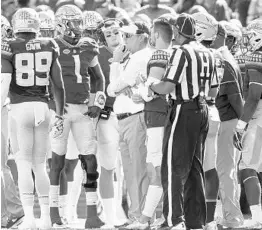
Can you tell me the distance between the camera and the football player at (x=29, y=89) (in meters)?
12.5

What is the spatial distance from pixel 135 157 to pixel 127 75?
874 millimetres

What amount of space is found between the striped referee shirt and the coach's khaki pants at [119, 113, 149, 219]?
→ 5.42 ft

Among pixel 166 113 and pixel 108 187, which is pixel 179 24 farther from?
pixel 108 187

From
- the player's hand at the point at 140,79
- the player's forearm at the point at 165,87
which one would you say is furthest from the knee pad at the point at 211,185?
the player's forearm at the point at 165,87

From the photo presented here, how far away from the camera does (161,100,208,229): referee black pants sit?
11.5 m

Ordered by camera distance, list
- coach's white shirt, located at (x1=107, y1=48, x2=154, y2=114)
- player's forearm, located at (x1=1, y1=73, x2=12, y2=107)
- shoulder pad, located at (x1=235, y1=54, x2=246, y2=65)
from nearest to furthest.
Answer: player's forearm, located at (x1=1, y1=73, x2=12, y2=107), coach's white shirt, located at (x1=107, y1=48, x2=154, y2=114), shoulder pad, located at (x1=235, y1=54, x2=246, y2=65)

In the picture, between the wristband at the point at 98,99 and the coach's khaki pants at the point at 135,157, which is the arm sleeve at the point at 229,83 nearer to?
the coach's khaki pants at the point at 135,157

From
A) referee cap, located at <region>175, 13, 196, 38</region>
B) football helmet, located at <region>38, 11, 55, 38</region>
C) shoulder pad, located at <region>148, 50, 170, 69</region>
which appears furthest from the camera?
football helmet, located at <region>38, 11, 55, 38</region>

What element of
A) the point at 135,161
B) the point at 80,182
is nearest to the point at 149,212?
the point at 135,161

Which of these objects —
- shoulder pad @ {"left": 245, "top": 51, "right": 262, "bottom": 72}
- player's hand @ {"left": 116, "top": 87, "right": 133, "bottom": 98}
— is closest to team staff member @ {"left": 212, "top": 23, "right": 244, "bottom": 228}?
shoulder pad @ {"left": 245, "top": 51, "right": 262, "bottom": 72}

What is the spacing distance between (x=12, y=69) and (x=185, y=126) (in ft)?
6.63

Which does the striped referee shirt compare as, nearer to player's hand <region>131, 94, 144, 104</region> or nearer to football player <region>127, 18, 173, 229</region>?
football player <region>127, 18, 173, 229</region>

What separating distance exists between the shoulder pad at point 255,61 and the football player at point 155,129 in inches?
36.2

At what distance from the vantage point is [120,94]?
13.2 metres
